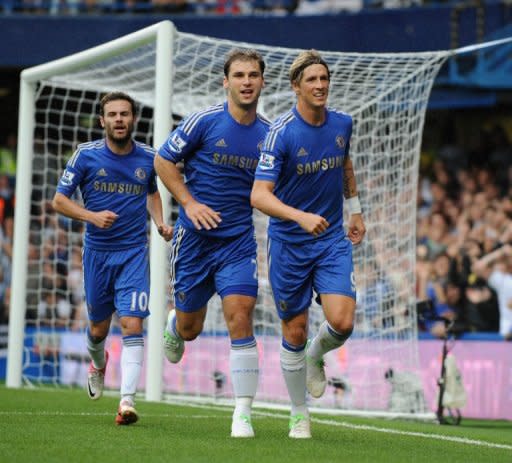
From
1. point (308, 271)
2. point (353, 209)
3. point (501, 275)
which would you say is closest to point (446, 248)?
point (501, 275)

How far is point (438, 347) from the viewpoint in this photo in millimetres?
13789

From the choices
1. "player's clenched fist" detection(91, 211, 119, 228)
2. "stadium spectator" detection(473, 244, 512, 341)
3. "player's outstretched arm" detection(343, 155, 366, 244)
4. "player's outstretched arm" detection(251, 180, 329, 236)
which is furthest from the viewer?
"stadium spectator" detection(473, 244, 512, 341)

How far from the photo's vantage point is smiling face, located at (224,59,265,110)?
7.82 m

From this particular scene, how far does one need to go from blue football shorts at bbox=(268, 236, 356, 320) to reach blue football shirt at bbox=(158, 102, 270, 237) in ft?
1.30

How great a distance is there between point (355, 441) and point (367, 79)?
5638 millimetres

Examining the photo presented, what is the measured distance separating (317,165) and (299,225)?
0.49 m

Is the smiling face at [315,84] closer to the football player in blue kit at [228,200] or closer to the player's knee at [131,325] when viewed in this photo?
the football player in blue kit at [228,200]

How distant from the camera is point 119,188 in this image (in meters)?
9.27

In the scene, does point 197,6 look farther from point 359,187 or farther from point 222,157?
point 222,157

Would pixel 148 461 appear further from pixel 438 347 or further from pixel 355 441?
pixel 438 347

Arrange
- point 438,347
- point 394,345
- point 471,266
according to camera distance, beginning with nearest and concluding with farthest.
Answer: point 394,345
point 438,347
point 471,266

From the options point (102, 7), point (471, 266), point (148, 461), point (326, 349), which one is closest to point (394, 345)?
point (471, 266)

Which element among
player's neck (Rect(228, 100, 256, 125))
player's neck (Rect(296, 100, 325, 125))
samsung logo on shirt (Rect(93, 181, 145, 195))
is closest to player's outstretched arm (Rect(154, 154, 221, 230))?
player's neck (Rect(228, 100, 256, 125))

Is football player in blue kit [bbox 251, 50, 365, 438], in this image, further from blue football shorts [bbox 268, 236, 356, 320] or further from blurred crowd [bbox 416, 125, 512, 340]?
blurred crowd [bbox 416, 125, 512, 340]
